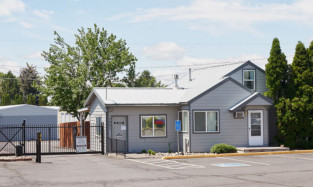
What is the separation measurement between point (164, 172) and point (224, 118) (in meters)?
10.8

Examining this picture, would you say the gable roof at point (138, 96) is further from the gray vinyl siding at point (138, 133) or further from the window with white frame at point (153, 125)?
the window with white frame at point (153, 125)

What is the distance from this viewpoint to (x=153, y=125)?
1119 inches

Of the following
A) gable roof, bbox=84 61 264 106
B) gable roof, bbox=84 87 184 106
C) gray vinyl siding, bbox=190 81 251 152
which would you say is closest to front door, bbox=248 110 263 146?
gray vinyl siding, bbox=190 81 251 152

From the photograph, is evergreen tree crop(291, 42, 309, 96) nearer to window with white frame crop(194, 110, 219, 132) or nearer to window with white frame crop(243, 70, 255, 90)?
window with white frame crop(243, 70, 255, 90)

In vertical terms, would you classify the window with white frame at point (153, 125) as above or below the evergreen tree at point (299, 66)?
below

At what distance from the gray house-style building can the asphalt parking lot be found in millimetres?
3725

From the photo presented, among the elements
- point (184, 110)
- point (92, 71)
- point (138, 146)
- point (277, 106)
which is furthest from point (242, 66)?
point (92, 71)

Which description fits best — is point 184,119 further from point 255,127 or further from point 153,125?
point 255,127

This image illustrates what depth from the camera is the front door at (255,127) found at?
92.4 feet

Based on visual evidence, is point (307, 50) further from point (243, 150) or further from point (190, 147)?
point (190, 147)

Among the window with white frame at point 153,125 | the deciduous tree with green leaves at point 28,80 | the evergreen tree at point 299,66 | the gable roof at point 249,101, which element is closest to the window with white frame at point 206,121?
the gable roof at point 249,101

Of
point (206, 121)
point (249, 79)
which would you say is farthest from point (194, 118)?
point (249, 79)

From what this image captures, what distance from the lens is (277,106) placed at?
2880 centimetres

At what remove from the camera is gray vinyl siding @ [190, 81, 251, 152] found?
89.6 ft
